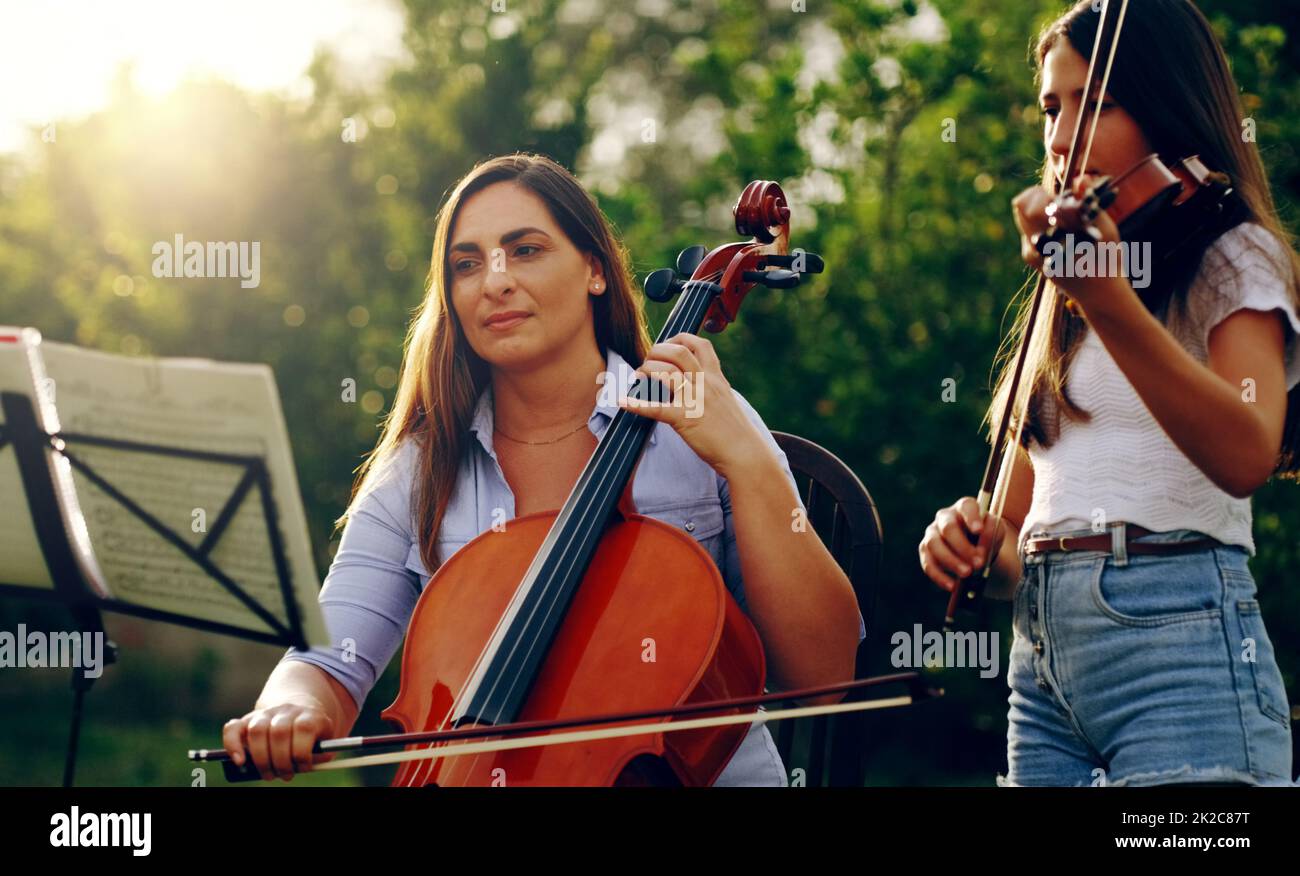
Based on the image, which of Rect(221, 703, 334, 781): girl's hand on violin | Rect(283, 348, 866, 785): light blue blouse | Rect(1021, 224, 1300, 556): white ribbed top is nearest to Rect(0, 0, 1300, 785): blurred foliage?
Rect(283, 348, 866, 785): light blue blouse

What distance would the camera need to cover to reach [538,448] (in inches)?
78.0

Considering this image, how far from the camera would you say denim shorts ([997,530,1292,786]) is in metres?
1.34

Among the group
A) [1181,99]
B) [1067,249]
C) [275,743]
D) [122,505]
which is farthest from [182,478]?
[1181,99]

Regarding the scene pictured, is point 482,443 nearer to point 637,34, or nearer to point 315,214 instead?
point 315,214

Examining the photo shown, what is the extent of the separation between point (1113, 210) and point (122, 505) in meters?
1.06

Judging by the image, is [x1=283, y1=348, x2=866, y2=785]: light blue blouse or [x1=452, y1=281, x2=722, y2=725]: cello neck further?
[x1=283, y1=348, x2=866, y2=785]: light blue blouse

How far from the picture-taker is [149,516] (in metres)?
1.35

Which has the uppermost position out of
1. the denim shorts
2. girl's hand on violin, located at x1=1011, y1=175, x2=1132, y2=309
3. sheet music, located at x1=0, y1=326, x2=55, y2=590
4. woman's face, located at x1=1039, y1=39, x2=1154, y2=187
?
woman's face, located at x1=1039, y1=39, x2=1154, y2=187

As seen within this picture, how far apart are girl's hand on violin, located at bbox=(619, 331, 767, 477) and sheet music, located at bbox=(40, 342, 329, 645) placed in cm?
56

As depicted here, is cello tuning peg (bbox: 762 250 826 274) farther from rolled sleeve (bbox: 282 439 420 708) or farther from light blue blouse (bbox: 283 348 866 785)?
rolled sleeve (bbox: 282 439 420 708)

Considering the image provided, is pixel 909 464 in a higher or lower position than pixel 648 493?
higher
